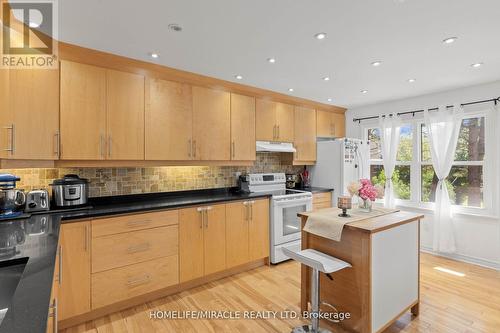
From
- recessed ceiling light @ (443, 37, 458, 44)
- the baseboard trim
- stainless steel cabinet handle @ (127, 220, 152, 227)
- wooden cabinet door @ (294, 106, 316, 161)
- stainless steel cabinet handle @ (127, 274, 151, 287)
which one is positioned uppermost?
recessed ceiling light @ (443, 37, 458, 44)

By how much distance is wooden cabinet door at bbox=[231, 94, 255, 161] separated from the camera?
339 centimetres

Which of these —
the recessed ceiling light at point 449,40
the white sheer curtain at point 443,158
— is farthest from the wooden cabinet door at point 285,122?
the recessed ceiling light at point 449,40

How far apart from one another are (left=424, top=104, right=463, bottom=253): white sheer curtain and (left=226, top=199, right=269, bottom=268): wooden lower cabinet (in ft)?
8.04

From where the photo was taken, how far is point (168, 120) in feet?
9.32

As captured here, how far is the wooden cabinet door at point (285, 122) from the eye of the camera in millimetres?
3896

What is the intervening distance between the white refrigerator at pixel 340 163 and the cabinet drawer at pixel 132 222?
263 centimetres

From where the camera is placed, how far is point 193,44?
2219 mm

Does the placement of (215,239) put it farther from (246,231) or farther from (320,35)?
(320,35)

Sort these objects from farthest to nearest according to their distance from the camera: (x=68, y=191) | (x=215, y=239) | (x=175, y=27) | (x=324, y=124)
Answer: (x=324, y=124) → (x=215, y=239) → (x=68, y=191) → (x=175, y=27)

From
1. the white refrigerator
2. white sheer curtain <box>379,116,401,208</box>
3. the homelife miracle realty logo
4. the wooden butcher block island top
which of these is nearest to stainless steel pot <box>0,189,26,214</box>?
the homelife miracle realty logo

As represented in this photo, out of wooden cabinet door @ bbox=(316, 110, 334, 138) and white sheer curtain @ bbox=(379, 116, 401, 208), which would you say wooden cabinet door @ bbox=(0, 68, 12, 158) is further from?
white sheer curtain @ bbox=(379, 116, 401, 208)

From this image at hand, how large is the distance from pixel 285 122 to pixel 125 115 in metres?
2.30

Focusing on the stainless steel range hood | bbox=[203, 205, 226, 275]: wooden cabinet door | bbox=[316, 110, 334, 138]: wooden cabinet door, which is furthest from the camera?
bbox=[316, 110, 334, 138]: wooden cabinet door

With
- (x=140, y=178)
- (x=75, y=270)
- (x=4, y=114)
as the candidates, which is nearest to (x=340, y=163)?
(x=140, y=178)
